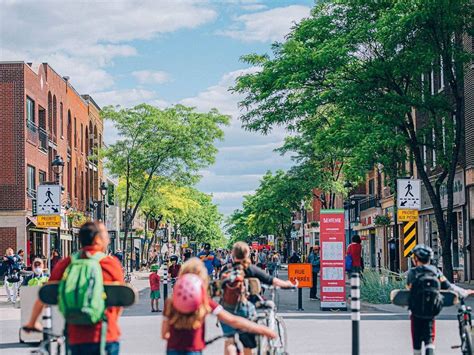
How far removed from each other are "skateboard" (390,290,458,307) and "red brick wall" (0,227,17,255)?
38939mm

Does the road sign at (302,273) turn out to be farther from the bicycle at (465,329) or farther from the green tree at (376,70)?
the bicycle at (465,329)

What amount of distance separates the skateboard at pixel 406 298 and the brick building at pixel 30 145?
127 ft

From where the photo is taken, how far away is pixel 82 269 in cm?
751

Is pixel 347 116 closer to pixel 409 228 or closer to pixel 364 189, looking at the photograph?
pixel 409 228

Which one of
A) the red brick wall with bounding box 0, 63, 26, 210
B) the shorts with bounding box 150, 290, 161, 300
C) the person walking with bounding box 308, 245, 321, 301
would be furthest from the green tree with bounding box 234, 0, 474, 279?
the red brick wall with bounding box 0, 63, 26, 210

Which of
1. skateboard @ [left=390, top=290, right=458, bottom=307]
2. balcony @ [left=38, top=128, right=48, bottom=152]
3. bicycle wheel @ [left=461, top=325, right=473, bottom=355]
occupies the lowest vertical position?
bicycle wheel @ [left=461, top=325, right=473, bottom=355]

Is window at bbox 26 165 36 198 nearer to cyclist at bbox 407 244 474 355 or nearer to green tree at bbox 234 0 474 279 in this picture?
green tree at bbox 234 0 474 279

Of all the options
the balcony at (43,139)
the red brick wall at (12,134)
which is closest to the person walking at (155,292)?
the red brick wall at (12,134)

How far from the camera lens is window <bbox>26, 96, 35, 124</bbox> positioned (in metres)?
49.6

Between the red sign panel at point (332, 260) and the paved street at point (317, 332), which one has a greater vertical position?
the red sign panel at point (332, 260)

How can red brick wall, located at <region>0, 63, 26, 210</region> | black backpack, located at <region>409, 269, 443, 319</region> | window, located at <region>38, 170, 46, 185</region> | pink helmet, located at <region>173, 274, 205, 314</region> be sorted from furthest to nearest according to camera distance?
1. window, located at <region>38, 170, 46, 185</region>
2. red brick wall, located at <region>0, 63, 26, 210</region>
3. black backpack, located at <region>409, 269, 443, 319</region>
4. pink helmet, located at <region>173, 274, 205, 314</region>

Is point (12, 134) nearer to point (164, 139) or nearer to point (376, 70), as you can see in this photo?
point (164, 139)

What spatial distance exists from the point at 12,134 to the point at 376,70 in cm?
2477

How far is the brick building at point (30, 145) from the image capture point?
1866 inches
